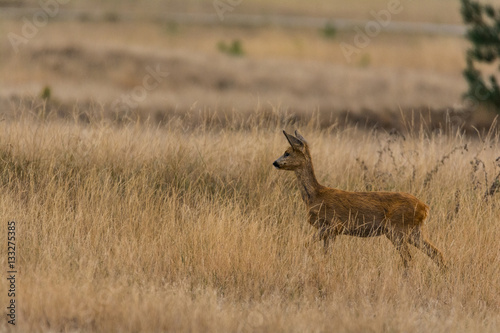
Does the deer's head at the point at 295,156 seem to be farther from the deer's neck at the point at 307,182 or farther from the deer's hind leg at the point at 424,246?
the deer's hind leg at the point at 424,246

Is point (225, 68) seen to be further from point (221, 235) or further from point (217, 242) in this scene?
point (217, 242)

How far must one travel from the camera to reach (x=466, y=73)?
1393 centimetres

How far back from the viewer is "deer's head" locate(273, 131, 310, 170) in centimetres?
593

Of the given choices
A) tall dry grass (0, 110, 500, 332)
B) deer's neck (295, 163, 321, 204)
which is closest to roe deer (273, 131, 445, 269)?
deer's neck (295, 163, 321, 204)

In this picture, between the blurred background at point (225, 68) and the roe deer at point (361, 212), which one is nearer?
the roe deer at point (361, 212)

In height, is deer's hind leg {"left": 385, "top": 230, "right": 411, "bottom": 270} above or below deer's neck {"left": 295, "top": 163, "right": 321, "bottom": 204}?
below

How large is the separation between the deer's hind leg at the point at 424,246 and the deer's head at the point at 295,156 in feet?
3.44

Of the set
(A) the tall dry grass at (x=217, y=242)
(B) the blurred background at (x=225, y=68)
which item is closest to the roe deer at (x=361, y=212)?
(A) the tall dry grass at (x=217, y=242)

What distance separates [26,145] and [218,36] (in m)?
20.5

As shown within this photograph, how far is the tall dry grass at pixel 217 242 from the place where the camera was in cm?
508

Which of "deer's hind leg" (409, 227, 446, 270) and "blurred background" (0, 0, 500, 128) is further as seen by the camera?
"blurred background" (0, 0, 500, 128)

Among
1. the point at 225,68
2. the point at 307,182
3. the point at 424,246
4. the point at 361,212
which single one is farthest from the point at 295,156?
the point at 225,68

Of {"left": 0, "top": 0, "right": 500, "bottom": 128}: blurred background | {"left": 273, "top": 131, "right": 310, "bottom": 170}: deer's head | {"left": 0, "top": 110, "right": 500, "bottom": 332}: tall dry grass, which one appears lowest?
{"left": 0, "top": 110, "right": 500, "bottom": 332}: tall dry grass

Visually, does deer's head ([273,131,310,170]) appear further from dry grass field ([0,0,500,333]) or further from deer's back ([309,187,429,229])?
dry grass field ([0,0,500,333])
